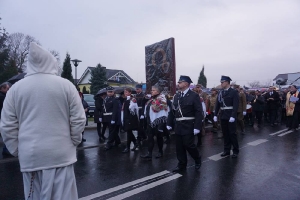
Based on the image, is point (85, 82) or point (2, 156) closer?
point (2, 156)

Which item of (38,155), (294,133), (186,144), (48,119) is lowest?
(294,133)

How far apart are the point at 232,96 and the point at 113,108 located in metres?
3.41

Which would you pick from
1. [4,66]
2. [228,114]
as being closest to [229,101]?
[228,114]

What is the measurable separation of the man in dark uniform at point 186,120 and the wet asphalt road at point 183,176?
0.38 metres

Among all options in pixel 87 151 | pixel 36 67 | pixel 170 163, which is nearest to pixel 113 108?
pixel 87 151

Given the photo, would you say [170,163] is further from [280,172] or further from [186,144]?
[280,172]

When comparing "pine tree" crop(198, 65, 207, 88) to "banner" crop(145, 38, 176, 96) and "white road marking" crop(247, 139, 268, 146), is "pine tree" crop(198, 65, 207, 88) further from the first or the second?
"white road marking" crop(247, 139, 268, 146)

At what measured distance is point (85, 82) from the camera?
2296 inches

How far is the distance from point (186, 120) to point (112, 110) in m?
3.31

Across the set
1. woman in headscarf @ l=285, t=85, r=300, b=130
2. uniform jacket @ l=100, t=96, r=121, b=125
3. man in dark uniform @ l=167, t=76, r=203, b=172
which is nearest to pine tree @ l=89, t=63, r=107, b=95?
woman in headscarf @ l=285, t=85, r=300, b=130

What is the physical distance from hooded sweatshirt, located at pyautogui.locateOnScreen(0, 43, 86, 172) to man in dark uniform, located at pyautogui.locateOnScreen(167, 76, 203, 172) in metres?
3.15

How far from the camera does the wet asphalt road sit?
4305 millimetres

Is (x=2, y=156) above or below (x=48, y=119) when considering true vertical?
below

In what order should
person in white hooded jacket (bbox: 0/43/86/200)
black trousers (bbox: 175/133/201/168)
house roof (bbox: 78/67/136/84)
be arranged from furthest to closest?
house roof (bbox: 78/67/136/84) → black trousers (bbox: 175/133/201/168) → person in white hooded jacket (bbox: 0/43/86/200)
